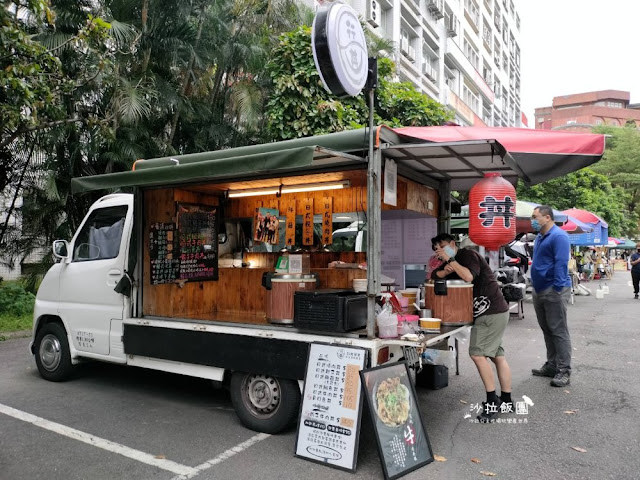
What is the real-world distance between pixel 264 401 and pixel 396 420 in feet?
4.38

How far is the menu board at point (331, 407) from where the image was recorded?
12.8 feet

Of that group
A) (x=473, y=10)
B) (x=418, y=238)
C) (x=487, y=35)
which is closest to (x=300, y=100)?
(x=418, y=238)

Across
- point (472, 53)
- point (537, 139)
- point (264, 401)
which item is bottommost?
point (264, 401)

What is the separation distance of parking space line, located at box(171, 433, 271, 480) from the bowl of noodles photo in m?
1.26

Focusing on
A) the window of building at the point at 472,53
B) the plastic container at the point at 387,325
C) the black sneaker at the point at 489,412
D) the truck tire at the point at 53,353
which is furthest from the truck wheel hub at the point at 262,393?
the window of building at the point at 472,53

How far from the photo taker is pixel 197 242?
21.7 ft

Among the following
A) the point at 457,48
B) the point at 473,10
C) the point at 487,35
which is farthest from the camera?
the point at 487,35

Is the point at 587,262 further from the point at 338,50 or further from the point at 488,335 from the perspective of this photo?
the point at 338,50

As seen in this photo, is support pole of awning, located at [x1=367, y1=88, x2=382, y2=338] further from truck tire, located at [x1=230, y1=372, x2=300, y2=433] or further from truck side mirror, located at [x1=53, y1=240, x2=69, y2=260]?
truck side mirror, located at [x1=53, y1=240, x2=69, y2=260]

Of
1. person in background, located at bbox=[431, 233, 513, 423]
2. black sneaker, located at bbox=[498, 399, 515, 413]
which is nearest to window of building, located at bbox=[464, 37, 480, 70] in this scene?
person in background, located at bbox=[431, 233, 513, 423]

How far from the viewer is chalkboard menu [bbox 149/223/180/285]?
5.98m

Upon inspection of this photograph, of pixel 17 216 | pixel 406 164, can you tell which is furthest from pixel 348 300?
pixel 17 216

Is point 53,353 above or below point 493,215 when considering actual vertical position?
below

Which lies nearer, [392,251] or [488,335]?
[488,335]
